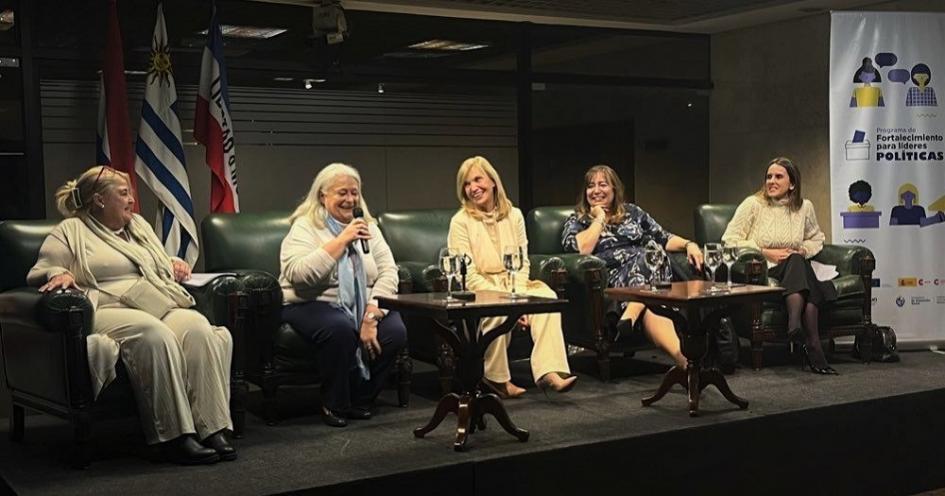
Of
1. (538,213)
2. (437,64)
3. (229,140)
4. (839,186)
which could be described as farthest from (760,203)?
(229,140)

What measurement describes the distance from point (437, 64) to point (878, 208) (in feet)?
9.26

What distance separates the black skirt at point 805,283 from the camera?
564 cm

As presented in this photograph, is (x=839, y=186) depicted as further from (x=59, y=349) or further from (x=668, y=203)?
(x=59, y=349)

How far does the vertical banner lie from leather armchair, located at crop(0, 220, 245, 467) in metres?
3.66

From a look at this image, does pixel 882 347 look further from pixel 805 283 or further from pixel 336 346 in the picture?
pixel 336 346

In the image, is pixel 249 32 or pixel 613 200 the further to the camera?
pixel 249 32

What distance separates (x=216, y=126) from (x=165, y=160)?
13.6 inches

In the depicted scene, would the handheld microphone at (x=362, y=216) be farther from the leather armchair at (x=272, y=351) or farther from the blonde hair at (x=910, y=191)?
the blonde hair at (x=910, y=191)

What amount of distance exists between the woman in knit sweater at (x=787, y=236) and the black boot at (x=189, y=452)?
309cm

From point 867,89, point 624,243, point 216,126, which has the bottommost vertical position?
point 624,243

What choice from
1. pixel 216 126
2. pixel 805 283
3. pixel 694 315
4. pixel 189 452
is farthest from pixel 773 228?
pixel 189 452

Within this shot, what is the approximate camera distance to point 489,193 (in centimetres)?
524

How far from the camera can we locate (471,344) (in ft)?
14.0

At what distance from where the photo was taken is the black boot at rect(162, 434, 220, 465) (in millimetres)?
3920
